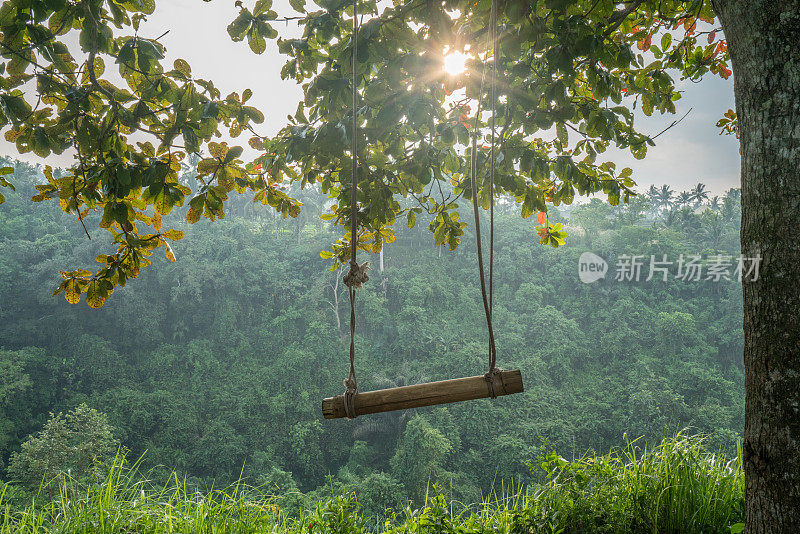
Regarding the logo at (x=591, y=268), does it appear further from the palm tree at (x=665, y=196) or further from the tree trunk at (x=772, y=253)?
the tree trunk at (x=772, y=253)

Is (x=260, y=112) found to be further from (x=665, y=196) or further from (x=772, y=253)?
(x=665, y=196)

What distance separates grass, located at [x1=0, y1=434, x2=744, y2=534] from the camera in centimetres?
130

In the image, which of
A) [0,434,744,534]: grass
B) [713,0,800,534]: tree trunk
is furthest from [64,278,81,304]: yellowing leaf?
[713,0,800,534]: tree trunk

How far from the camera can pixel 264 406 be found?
14188mm

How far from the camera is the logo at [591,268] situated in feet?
58.2

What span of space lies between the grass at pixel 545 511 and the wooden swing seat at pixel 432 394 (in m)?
0.48

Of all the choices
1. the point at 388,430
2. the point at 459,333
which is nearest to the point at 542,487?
the point at 388,430

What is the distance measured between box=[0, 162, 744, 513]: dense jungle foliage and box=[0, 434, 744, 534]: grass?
10.5 m

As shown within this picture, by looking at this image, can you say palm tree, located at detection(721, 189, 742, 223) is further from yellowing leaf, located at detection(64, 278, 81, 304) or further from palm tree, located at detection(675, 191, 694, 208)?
yellowing leaf, located at detection(64, 278, 81, 304)

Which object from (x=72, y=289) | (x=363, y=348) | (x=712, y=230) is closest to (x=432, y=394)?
(x=72, y=289)

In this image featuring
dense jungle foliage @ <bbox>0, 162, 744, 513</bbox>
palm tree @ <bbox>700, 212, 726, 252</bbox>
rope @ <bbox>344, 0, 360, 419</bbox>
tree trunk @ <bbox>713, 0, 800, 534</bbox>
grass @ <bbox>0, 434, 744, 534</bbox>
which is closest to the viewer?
tree trunk @ <bbox>713, 0, 800, 534</bbox>

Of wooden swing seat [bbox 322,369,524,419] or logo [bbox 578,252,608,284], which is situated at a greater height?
logo [bbox 578,252,608,284]

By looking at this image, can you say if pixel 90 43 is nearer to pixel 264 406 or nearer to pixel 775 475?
pixel 775 475

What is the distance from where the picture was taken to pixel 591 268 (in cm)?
1791
